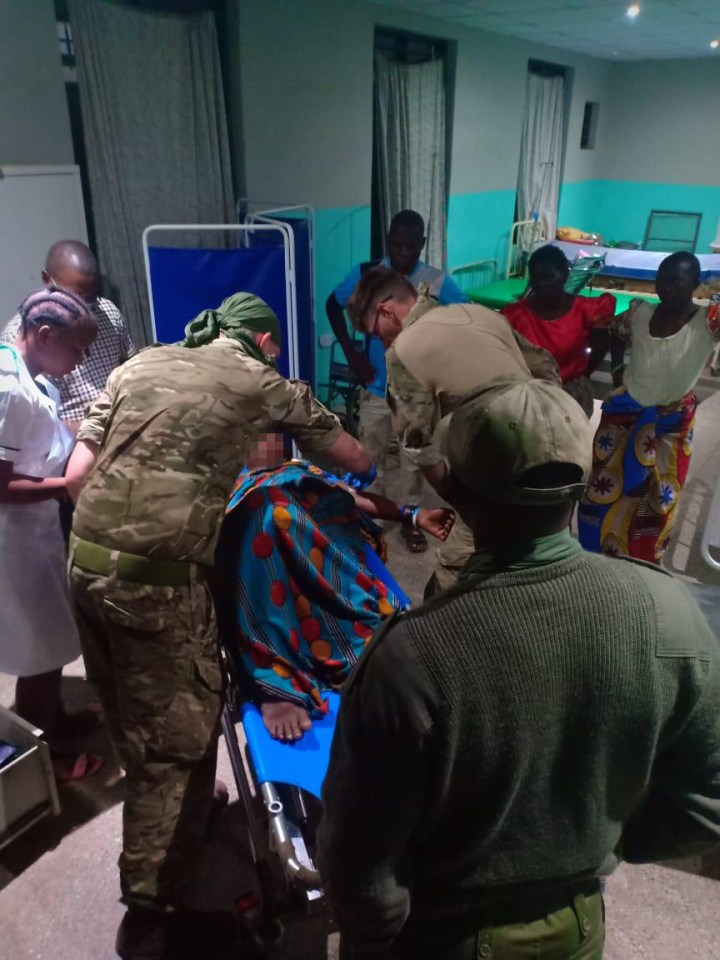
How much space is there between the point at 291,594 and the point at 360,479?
15.3 inches

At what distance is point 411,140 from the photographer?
17.1ft

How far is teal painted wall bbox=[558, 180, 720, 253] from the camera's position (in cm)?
840

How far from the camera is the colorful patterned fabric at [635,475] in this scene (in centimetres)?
260

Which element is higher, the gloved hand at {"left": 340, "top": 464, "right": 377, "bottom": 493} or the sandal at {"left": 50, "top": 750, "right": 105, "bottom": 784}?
the gloved hand at {"left": 340, "top": 464, "right": 377, "bottom": 493}

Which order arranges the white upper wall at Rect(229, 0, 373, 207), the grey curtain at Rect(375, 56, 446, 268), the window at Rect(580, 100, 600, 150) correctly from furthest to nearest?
1. the window at Rect(580, 100, 600, 150)
2. the grey curtain at Rect(375, 56, 446, 268)
3. the white upper wall at Rect(229, 0, 373, 207)

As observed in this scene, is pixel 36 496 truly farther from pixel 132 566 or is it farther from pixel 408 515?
pixel 408 515

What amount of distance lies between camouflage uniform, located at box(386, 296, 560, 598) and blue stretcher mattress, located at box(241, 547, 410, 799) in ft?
1.51

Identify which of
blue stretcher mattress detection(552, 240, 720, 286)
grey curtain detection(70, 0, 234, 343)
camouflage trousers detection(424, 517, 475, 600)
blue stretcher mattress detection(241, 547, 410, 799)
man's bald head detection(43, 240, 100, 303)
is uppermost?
grey curtain detection(70, 0, 234, 343)

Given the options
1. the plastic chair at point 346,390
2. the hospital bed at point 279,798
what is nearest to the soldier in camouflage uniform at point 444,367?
the hospital bed at point 279,798

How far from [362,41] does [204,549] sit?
4.37 meters

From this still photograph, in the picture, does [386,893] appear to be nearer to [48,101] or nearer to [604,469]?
[604,469]

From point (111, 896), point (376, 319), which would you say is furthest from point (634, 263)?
point (111, 896)

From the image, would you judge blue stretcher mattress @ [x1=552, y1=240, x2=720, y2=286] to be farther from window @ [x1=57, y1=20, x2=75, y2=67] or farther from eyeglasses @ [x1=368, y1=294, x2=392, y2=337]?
eyeglasses @ [x1=368, y1=294, x2=392, y2=337]

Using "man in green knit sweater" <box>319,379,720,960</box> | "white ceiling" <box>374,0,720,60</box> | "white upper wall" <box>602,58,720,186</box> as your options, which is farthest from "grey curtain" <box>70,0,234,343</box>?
"white upper wall" <box>602,58,720,186</box>
